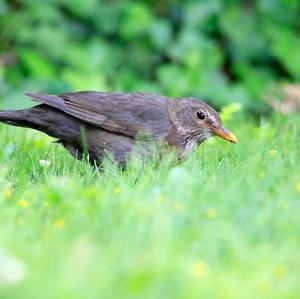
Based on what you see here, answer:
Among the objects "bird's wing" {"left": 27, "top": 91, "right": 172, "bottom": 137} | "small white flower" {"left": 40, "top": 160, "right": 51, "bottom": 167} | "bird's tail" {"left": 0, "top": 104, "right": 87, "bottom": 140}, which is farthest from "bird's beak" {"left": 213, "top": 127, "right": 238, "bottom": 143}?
"small white flower" {"left": 40, "top": 160, "right": 51, "bottom": 167}

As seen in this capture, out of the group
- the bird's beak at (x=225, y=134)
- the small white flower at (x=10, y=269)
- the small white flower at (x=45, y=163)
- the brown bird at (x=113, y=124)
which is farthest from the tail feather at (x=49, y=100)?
the small white flower at (x=10, y=269)

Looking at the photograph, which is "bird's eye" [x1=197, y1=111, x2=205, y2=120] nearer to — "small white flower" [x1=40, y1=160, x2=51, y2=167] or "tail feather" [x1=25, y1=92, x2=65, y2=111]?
"tail feather" [x1=25, y1=92, x2=65, y2=111]

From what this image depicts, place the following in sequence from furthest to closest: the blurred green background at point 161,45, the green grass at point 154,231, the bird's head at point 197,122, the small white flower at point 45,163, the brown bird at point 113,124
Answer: the blurred green background at point 161,45, the bird's head at point 197,122, the brown bird at point 113,124, the small white flower at point 45,163, the green grass at point 154,231

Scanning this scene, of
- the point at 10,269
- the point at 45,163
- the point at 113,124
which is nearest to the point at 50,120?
the point at 113,124

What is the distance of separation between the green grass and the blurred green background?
15.2ft

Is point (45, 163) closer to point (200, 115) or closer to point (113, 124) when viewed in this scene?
point (113, 124)

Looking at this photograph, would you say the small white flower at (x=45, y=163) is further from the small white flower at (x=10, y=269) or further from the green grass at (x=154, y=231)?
the small white flower at (x=10, y=269)

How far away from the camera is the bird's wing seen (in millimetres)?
6113

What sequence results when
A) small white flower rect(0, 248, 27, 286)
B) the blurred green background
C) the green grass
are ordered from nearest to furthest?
1. small white flower rect(0, 248, 27, 286)
2. the green grass
3. the blurred green background

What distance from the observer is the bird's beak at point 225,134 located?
20.2 ft

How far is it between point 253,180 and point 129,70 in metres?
5.97

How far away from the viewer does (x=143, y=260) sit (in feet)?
11.3

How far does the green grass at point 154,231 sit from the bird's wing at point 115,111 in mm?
673

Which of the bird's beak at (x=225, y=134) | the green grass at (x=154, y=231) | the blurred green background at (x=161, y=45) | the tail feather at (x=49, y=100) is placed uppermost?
the blurred green background at (x=161, y=45)
